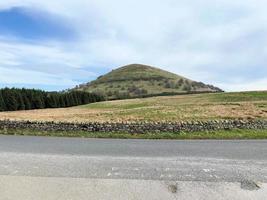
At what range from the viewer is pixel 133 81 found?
173m

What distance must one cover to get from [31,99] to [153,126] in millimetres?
66700

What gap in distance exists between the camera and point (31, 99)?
8669 centimetres

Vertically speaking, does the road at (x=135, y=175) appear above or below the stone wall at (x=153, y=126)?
below

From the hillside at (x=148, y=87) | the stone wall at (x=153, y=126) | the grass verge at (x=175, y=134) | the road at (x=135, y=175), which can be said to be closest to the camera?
the road at (x=135, y=175)

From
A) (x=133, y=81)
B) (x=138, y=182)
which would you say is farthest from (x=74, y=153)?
(x=133, y=81)

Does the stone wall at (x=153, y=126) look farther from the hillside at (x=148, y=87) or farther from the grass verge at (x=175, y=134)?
the hillside at (x=148, y=87)

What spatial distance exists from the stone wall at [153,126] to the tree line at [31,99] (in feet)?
190

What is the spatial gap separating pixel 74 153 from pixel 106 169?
3.77 m

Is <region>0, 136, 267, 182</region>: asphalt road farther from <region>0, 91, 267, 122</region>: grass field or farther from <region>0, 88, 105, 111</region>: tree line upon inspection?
<region>0, 88, 105, 111</region>: tree line

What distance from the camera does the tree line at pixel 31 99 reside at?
268 feet

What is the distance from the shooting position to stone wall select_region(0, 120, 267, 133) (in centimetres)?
2339

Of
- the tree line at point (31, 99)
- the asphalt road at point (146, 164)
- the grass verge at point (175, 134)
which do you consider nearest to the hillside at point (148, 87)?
the tree line at point (31, 99)

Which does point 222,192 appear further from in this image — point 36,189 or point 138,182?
point 36,189

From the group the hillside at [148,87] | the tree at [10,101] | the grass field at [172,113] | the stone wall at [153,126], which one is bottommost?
the stone wall at [153,126]
